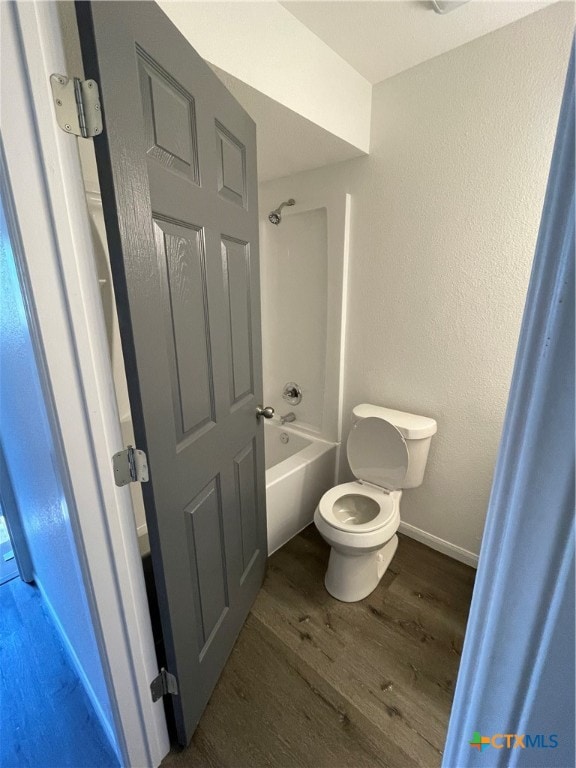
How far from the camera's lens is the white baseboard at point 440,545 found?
186 centimetres

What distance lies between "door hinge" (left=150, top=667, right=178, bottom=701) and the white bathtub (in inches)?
33.3

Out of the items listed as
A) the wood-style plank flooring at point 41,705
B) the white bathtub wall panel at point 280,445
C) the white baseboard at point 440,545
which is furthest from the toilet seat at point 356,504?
the wood-style plank flooring at point 41,705

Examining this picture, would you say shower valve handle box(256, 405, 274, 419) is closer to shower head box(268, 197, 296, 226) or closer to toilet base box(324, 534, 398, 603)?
toilet base box(324, 534, 398, 603)

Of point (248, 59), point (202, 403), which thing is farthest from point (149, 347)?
point (248, 59)

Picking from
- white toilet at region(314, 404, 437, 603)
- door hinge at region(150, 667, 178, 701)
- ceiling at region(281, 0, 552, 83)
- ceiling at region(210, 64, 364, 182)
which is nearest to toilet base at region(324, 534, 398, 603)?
white toilet at region(314, 404, 437, 603)

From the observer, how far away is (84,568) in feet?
2.72

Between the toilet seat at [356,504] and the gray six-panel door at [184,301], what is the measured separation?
46 cm

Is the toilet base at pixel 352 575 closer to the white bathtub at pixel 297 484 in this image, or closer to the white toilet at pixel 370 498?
the white toilet at pixel 370 498

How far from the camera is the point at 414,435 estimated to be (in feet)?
5.66

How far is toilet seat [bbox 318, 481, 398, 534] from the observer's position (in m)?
1.65

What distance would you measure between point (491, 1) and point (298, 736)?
263 cm

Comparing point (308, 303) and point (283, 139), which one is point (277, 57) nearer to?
point (283, 139)

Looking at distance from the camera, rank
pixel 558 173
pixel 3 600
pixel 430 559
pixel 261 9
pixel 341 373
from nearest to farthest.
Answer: pixel 558 173 < pixel 261 9 < pixel 3 600 < pixel 430 559 < pixel 341 373

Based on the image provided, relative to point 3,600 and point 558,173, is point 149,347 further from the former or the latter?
point 3,600
